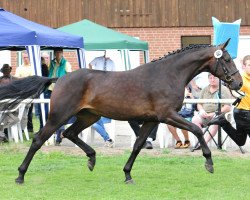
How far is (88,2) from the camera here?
29469 mm

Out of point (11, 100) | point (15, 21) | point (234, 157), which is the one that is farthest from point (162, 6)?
point (11, 100)

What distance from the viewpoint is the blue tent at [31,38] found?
15656 millimetres

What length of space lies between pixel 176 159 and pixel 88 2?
1757 cm

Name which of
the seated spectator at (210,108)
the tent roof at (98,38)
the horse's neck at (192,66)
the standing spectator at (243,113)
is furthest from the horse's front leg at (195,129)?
the tent roof at (98,38)

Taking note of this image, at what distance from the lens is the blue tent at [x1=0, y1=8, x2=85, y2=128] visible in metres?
15.7

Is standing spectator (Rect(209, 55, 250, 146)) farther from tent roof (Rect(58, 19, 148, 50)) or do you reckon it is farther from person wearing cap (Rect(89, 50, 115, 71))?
tent roof (Rect(58, 19, 148, 50))

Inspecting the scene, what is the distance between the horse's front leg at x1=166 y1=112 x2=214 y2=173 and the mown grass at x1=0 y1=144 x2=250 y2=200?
0.32m

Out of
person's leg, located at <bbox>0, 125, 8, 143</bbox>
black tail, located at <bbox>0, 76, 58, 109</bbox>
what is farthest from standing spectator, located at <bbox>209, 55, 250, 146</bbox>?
person's leg, located at <bbox>0, 125, 8, 143</bbox>

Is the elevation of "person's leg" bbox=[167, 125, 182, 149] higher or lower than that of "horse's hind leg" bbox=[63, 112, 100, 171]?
lower

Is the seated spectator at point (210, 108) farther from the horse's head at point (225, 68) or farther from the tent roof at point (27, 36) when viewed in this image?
the horse's head at point (225, 68)

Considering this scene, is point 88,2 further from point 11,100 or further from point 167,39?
point 11,100

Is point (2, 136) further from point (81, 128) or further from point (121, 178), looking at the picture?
point (121, 178)

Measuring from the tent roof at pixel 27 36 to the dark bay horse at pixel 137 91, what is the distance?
541 cm

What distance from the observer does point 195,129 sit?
388 inches
